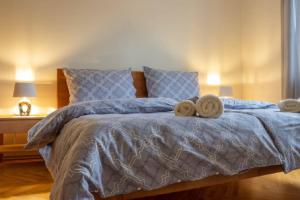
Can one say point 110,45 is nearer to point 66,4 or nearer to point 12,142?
point 66,4

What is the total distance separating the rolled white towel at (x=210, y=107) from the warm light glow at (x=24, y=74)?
2.12 meters

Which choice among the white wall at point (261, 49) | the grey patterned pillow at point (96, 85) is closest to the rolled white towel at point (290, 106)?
the grey patterned pillow at point (96, 85)

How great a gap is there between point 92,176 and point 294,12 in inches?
121

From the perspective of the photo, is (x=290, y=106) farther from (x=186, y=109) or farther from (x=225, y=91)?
(x=225, y=91)

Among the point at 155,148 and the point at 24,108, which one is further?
the point at 24,108

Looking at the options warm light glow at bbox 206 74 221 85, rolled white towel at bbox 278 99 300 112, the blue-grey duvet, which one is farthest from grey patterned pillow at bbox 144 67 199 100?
the blue-grey duvet

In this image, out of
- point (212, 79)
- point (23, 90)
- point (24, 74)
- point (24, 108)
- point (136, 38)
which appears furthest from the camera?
point (212, 79)

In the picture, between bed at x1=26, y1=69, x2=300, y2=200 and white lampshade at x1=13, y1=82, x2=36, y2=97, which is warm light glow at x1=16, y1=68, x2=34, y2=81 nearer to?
white lampshade at x1=13, y1=82, x2=36, y2=97

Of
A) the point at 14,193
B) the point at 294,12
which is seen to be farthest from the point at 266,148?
the point at 294,12

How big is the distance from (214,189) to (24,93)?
1.96m

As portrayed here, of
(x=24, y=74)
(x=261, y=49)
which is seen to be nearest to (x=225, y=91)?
(x=261, y=49)

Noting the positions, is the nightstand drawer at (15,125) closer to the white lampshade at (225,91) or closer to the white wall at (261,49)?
the white lampshade at (225,91)

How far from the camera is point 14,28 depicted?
319 centimetres

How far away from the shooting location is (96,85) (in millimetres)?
3033
